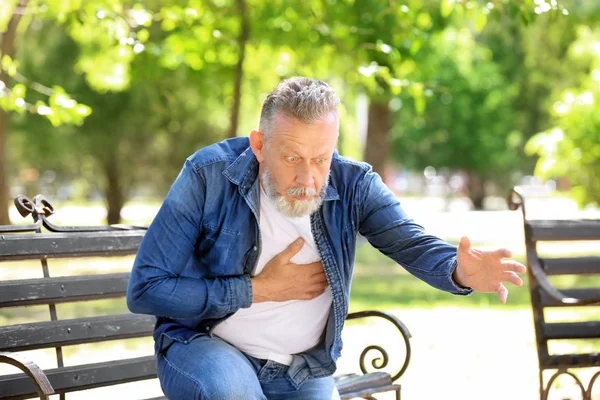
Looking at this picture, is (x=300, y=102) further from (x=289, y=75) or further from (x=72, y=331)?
(x=289, y=75)

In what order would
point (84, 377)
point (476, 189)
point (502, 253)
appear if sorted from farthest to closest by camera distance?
point (476, 189) < point (84, 377) < point (502, 253)

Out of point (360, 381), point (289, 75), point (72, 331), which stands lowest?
point (360, 381)

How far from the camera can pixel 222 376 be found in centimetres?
326

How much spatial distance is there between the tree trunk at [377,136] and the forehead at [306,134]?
1705cm

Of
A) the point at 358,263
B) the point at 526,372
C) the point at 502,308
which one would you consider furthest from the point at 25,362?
the point at 358,263

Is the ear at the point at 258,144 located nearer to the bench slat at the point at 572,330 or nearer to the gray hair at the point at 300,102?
the gray hair at the point at 300,102

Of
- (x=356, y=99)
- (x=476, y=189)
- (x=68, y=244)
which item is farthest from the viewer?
(x=476, y=189)

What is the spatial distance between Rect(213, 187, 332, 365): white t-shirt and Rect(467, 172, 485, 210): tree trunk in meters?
49.9

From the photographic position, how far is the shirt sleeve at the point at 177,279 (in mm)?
3338

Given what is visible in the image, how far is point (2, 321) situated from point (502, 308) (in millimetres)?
5649

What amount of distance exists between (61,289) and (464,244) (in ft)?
6.25

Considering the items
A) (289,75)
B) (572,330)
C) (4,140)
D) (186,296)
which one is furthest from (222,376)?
(4,140)

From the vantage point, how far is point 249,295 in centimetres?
342

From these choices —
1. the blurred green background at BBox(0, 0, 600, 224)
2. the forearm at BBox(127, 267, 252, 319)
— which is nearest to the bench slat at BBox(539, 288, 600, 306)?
the blurred green background at BBox(0, 0, 600, 224)
